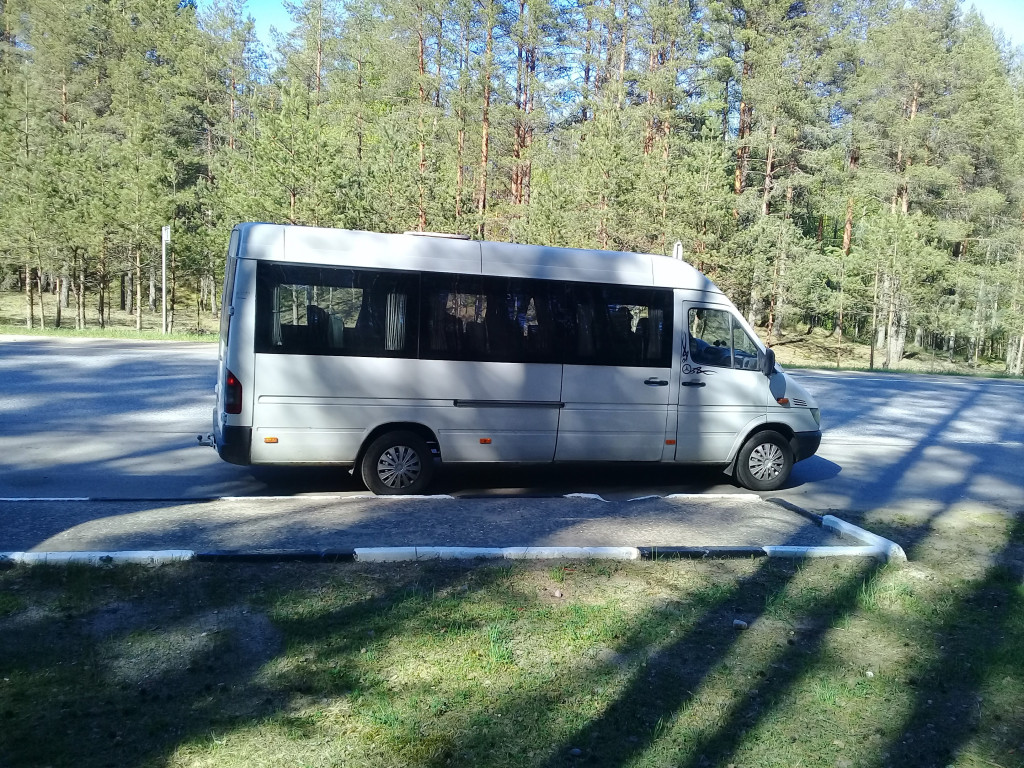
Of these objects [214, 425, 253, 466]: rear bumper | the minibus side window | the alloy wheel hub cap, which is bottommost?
the alloy wheel hub cap

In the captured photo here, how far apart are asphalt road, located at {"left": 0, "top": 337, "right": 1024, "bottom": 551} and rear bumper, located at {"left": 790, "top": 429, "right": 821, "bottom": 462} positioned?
435mm

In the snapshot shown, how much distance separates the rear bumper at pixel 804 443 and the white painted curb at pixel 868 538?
1.92 m

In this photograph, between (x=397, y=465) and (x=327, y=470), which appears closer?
(x=397, y=465)

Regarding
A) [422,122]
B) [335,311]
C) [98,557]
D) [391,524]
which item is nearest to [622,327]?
[335,311]

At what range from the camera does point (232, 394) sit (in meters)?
7.57

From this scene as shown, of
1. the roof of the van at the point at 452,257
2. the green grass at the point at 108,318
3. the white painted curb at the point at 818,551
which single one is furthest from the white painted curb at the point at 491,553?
the green grass at the point at 108,318

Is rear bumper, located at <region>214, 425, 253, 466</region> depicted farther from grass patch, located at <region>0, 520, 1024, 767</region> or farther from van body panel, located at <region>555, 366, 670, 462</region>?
van body panel, located at <region>555, 366, 670, 462</region>

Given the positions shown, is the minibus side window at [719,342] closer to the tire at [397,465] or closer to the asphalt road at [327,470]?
the asphalt road at [327,470]

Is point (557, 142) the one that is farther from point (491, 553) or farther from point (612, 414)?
point (491, 553)

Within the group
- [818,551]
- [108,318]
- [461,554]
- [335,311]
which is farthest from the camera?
[108,318]

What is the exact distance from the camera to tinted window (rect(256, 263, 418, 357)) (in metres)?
7.64

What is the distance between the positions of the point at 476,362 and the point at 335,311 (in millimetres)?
1442

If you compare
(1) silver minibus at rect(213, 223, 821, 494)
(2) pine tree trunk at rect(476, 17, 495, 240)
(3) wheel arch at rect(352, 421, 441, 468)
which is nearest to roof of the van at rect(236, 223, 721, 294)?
(1) silver minibus at rect(213, 223, 821, 494)

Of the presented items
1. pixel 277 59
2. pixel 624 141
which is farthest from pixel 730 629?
pixel 277 59
